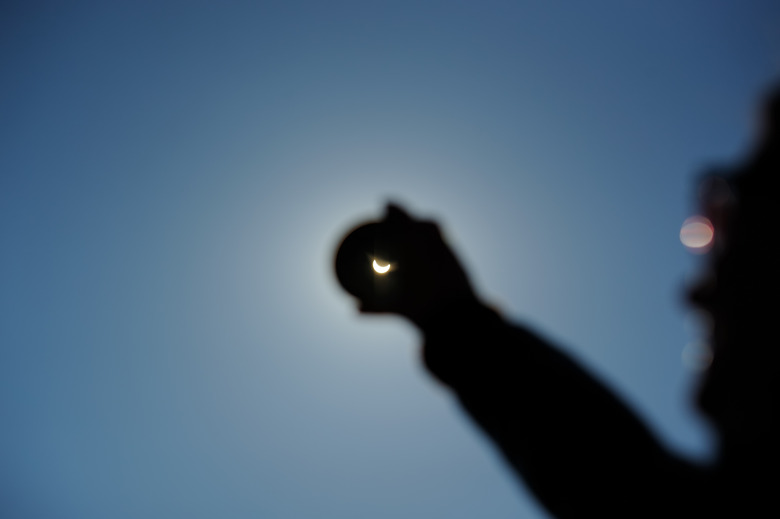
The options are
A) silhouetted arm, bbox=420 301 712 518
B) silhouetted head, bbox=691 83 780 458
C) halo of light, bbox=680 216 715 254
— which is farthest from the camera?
halo of light, bbox=680 216 715 254

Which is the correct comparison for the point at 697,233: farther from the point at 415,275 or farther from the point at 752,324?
the point at 415,275

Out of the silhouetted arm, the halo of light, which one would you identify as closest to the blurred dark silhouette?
the silhouetted arm

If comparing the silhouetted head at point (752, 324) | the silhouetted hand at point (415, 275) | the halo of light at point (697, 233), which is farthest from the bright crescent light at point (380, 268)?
the halo of light at point (697, 233)

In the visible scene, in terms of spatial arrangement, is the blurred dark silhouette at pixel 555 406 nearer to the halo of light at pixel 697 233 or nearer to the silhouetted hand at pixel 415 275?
the silhouetted hand at pixel 415 275

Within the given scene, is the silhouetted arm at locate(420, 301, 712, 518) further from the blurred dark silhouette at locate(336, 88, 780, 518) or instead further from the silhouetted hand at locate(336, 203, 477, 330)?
the silhouetted hand at locate(336, 203, 477, 330)

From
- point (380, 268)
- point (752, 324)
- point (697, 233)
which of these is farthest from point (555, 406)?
point (697, 233)

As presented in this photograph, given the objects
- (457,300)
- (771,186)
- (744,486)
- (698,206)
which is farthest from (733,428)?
(698,206)
